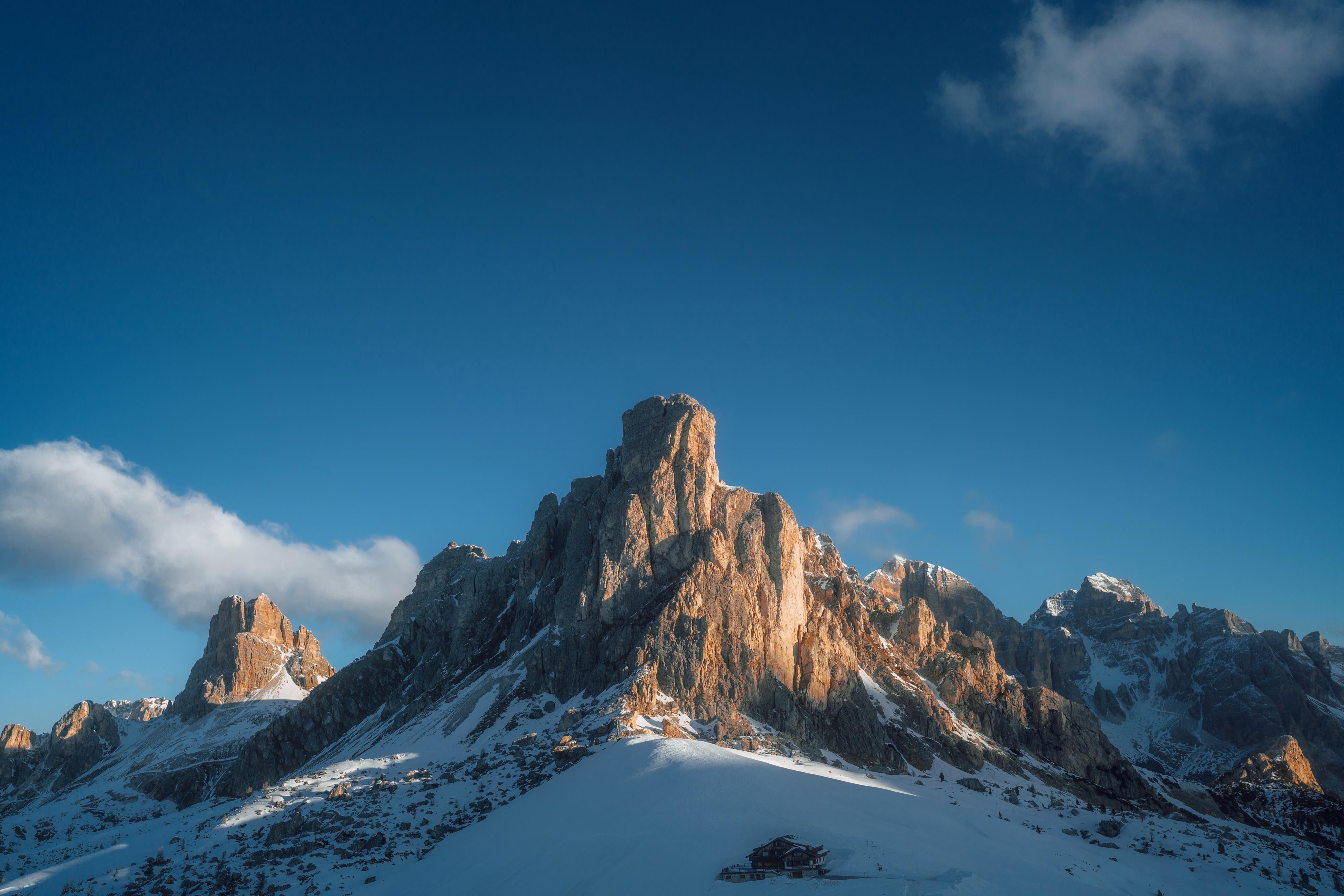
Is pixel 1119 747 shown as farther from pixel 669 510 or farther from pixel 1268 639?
pixel 669 510

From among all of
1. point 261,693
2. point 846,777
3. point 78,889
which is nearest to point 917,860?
point 846,777

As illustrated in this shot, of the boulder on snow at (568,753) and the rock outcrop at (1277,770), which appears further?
the rock outcrop at (1277,770)

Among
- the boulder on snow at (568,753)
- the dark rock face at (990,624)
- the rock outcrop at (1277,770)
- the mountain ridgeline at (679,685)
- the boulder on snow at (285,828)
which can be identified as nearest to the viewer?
the boulder on snow at (285,828)

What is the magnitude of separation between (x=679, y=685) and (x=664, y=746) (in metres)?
20.9

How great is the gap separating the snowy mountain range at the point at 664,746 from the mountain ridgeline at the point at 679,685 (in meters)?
0.46


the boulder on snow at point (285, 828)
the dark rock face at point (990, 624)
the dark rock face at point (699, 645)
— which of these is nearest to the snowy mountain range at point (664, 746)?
the boulder on snow at point (285, 828)

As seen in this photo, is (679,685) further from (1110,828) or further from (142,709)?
(142,709)

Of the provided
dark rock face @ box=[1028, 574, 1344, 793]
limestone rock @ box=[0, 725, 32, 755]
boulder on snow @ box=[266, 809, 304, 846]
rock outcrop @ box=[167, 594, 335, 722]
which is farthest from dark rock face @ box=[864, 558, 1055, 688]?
limestone rock @ box=[0, 725, 32, 755]

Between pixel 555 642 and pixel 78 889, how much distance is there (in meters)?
48.3

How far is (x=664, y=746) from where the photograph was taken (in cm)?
5116

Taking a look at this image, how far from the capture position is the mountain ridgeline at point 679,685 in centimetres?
7531

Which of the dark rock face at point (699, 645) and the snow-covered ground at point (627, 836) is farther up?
the dark rock face at point (699, 645)

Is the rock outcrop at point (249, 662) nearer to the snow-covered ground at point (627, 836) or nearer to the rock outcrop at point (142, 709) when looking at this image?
the rock outcrop at point (142, 709)

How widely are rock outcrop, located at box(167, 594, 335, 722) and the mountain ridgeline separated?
1.95 feet
